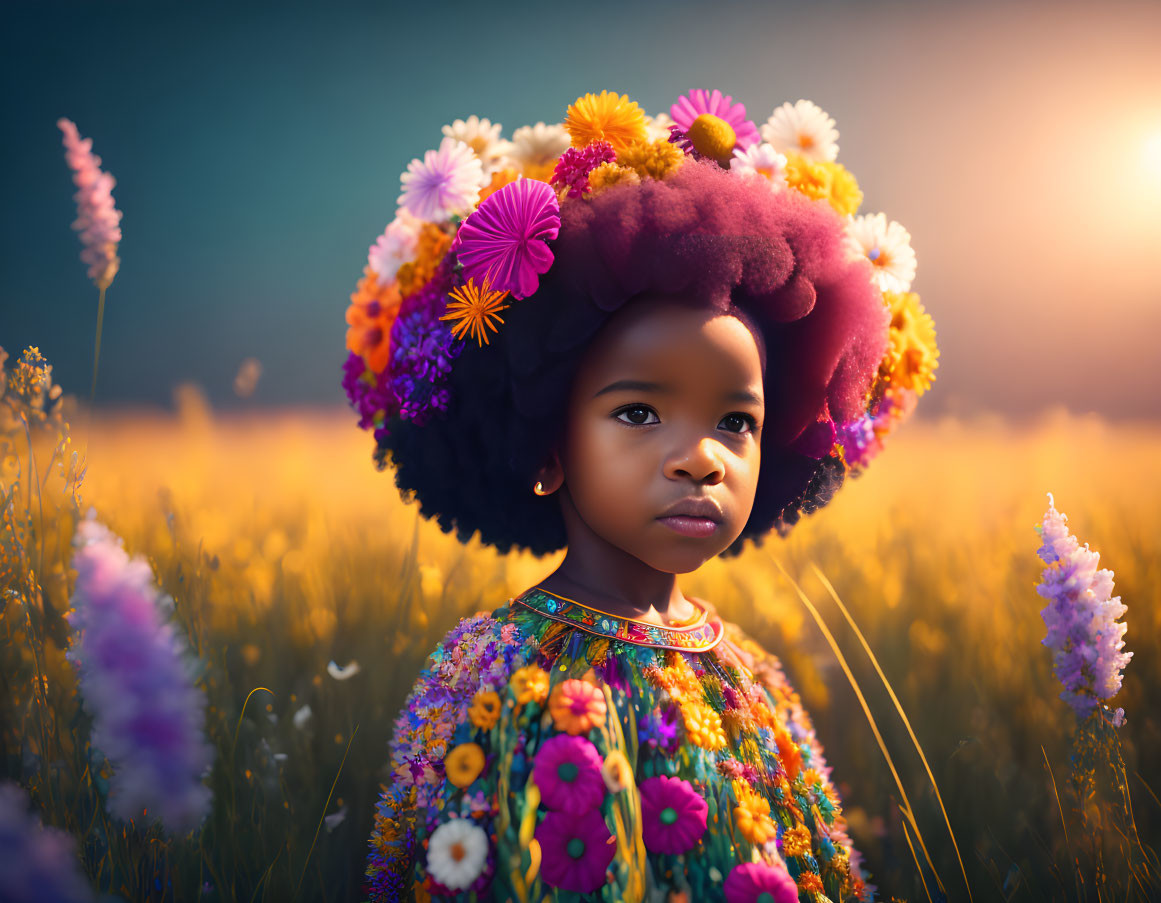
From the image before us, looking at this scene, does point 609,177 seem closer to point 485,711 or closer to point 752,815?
point 485,711

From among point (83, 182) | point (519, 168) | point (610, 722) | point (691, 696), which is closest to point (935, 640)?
point (691, 696)

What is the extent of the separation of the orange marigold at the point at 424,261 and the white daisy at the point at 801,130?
0.88 m

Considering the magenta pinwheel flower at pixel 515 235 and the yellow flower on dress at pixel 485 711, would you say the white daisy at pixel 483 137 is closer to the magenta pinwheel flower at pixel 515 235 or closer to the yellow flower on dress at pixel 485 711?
the magenta pinwheel flower at pixel 515 235

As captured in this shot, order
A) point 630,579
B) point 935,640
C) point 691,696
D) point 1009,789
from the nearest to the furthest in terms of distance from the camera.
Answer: point 691,696 < point 630,579 < point 1009,789 < point 935,640

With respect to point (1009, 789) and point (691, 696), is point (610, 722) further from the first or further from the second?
point (1009, 789)

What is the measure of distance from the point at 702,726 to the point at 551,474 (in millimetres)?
671

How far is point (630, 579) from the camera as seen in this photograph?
1.94 meters

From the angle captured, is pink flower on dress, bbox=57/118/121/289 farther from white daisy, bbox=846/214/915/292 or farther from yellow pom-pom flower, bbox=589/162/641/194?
white daisy, bbox=846/214/915/292

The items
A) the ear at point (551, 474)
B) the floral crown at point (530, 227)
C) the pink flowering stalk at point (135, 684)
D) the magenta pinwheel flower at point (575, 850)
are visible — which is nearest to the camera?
the pink flowering stalk at point (135, 684)

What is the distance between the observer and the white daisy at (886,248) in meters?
2.12

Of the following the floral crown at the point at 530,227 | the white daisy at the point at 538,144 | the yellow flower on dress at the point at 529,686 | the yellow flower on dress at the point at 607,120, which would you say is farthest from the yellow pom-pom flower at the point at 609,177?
the yellow flower on dress at the point at 529,686

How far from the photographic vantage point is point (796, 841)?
1.82 metres

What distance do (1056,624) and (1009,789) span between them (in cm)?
85

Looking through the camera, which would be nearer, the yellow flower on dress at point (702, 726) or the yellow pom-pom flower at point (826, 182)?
the yellow flower on dress at point (702, 726)
